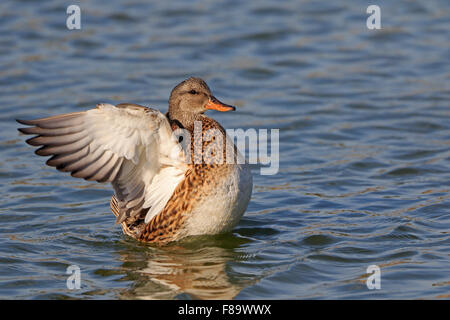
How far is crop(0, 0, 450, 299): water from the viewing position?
250 inches

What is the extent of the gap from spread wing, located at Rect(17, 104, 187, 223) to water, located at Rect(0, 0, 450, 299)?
Result: 2.91ft

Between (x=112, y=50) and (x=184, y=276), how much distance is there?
7671 millimetres

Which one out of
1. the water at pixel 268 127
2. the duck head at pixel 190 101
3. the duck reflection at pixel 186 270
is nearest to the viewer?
the duck reflection at pixel 186 270

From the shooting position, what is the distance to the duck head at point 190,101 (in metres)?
7.07

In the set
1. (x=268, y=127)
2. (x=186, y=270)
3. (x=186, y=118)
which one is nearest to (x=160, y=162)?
(x=186, y=118)

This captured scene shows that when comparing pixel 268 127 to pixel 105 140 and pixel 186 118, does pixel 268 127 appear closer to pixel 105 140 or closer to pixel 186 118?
pixel 186 118

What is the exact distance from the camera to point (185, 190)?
22.1ft

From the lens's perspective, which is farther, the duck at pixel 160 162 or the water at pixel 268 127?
the water at pixel 268 127

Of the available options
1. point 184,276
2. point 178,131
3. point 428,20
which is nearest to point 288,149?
point 178,131

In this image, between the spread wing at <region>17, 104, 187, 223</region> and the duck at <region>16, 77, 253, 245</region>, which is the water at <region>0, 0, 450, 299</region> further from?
the spread wing at <region>17, 104, 187, 223</region>

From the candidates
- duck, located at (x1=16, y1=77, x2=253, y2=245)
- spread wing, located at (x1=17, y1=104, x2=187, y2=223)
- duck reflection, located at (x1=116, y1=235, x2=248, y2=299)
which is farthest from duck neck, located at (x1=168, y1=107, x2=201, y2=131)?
duck reflection, located at (x1=116, y1=235, x2=248, y2=299)

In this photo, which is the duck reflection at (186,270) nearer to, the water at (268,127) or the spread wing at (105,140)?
the water at (268,127)

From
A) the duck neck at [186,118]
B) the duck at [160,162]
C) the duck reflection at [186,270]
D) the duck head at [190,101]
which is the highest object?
the duck head at [190,101]

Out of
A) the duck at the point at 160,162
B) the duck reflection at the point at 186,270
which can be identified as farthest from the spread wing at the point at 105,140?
the duck reflection at the point at 186,270
